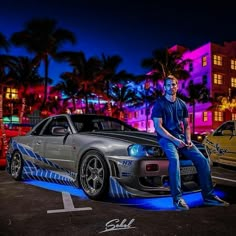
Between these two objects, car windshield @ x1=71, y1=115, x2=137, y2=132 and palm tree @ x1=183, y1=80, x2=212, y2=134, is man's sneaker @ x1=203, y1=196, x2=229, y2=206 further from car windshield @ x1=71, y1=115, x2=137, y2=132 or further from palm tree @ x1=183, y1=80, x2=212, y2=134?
palm tree @ x1=183, y1=80, x2=212, y2=134

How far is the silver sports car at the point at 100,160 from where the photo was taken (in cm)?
421

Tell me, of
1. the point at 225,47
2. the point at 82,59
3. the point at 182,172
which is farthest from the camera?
the point at 225,47

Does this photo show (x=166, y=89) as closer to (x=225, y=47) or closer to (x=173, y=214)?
(x=173, y=214)

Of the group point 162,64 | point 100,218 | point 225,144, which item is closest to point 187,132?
point 100,218

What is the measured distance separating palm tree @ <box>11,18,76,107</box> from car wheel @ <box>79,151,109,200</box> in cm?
1958

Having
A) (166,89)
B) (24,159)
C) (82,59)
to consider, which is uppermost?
(82,59)

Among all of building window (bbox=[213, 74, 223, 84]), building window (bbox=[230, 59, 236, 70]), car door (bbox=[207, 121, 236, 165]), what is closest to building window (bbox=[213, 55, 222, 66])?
building window (bbox=[213, 74, 223, 84])

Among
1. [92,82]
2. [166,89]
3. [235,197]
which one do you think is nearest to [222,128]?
[235,197]

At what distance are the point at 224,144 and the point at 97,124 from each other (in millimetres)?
4012

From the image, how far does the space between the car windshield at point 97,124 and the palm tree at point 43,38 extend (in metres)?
18.2

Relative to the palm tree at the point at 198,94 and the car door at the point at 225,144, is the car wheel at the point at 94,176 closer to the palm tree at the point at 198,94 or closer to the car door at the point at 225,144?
the car door at the point at 225,144

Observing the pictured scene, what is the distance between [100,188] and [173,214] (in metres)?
1.16

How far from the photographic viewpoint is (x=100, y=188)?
14.8 feet

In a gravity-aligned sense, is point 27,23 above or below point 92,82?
above
